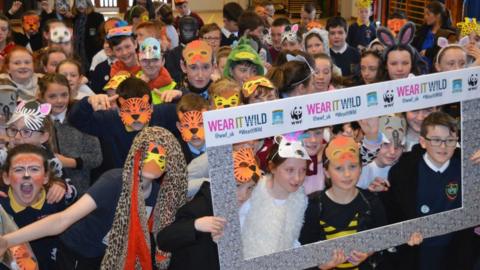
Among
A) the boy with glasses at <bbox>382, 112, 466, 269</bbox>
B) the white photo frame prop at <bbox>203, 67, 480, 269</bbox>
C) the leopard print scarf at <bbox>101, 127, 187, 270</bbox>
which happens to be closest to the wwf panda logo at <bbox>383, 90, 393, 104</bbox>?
the white photo frame prop at <bbox>203, 67, 480, 269</bbox>

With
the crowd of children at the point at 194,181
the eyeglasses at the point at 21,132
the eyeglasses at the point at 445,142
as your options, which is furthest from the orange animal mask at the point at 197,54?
the eyeglasses at the point at 445,142

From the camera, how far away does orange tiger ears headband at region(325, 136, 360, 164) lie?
347 centimetres

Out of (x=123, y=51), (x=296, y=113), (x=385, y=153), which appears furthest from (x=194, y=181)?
(x=123, y=51)

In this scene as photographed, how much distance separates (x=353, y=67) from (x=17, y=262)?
4.89 metres

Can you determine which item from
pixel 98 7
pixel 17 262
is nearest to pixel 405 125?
pixel 17 262

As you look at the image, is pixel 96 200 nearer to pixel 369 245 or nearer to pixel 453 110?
pixel 369 245

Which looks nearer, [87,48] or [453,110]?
[453,110]

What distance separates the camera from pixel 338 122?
328cm

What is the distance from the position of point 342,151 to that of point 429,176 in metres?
0.55

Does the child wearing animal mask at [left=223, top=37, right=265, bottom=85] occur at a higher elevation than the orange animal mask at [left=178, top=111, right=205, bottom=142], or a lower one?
higher

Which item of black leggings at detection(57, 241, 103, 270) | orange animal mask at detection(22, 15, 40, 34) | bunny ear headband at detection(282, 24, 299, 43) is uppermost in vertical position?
orange animal mask at detection(22, 15, 40, 34)

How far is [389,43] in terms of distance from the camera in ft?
20.3

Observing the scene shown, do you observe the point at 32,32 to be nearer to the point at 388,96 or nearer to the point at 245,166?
the point at 245,166

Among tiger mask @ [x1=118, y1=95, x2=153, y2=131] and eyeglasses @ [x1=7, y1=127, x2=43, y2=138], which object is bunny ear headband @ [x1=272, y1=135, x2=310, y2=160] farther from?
eyeglasses @ [x1=7, y1=127, x2=43, y2=138]
